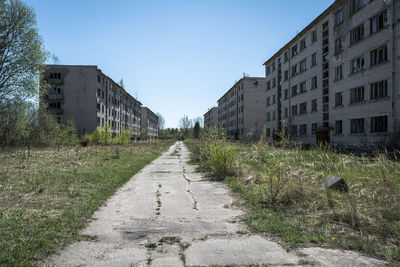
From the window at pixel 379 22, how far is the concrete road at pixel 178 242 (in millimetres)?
20791

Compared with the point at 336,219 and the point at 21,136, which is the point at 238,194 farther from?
the point at 21,136

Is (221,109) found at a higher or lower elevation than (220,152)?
higher

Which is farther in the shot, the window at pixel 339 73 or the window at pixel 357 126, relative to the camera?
the window at pixel 339 73

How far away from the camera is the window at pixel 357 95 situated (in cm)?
2227

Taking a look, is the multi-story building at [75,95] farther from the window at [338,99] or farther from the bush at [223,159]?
the bush at [223,159]

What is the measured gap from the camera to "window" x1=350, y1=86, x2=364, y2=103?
877 inches

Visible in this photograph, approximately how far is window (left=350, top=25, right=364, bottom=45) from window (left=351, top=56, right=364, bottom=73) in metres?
1.60

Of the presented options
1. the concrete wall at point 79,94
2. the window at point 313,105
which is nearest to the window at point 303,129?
the window at point 313,105

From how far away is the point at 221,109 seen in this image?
292 ft

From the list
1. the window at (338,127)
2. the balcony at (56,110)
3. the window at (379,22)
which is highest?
the window at (379,22)

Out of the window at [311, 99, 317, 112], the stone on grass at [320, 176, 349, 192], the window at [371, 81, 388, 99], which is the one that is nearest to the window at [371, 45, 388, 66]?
the window at [371, 81, 388, 99]

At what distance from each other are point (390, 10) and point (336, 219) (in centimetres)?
2064

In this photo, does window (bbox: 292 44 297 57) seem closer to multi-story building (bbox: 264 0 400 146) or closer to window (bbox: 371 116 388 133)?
multi-story building (bbox: 264 0 400 146)

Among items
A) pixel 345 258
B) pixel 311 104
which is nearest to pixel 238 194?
pixel 345 258
